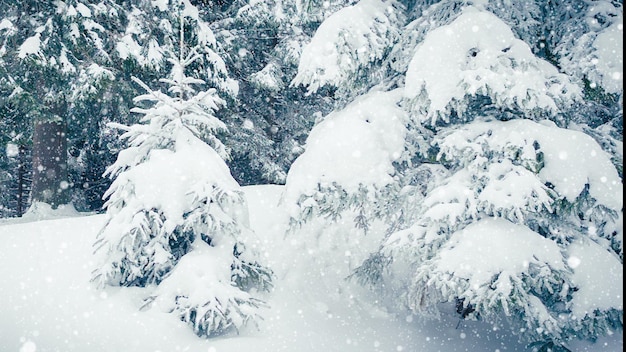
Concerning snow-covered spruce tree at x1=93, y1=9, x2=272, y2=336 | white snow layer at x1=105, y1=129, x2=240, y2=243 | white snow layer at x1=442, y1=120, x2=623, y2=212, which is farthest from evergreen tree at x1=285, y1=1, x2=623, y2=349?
white snow layer at x1=105, y1=129, x2=240, y2=243

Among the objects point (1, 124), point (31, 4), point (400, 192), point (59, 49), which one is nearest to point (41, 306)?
point (400, 192)

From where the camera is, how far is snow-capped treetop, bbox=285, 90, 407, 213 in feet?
18.3

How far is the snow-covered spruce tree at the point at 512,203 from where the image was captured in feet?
15.6

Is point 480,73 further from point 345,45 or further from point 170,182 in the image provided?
point 170,182

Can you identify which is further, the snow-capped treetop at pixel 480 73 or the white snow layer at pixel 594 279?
the snow-capped treetop at pixel 480 73

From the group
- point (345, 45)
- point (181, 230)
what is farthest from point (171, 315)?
point (345, 45)

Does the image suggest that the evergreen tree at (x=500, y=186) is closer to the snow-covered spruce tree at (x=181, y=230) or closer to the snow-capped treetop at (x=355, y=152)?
the snow-capped treetop at (x=355, y=152)

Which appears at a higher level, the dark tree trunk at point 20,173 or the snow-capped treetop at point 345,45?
the snow-capped treetop at point 345,45

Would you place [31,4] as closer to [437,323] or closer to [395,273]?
[395,273]

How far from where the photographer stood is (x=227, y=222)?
5.48 meters

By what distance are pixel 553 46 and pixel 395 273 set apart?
3851mm

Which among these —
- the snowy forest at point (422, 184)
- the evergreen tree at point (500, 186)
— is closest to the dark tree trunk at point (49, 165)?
the snowy forest at point (422, 184)

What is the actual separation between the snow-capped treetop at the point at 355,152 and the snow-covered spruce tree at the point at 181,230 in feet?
2.89

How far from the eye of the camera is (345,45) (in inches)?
231
